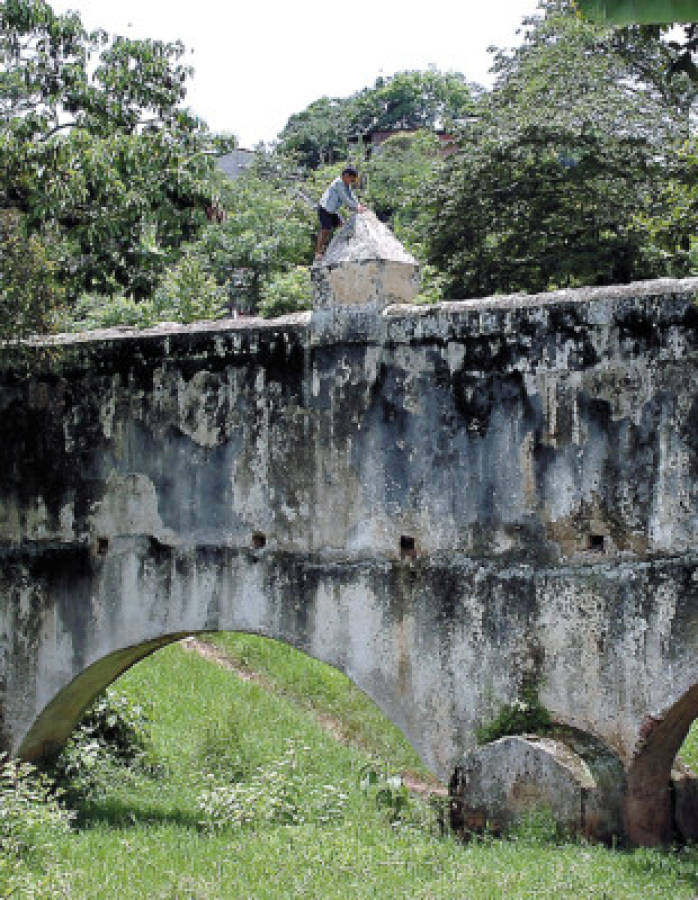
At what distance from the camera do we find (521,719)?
7145mm

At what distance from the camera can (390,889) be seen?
247 inches

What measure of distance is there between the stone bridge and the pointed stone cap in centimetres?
7

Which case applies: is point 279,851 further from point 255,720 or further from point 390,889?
point 255,720

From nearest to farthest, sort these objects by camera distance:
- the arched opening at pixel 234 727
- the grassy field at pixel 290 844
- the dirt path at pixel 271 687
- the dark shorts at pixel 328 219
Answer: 1. the grassy field at pixel 290 844
2. the dark shorts at pixel 328 219
3. the arched opening at pixel 234 727
4. the dirt path at pixel 271 687

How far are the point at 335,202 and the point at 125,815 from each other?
4.58m

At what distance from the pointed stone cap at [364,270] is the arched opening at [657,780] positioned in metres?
2.91

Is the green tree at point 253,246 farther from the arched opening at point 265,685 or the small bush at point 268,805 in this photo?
the small bush at point 268,805

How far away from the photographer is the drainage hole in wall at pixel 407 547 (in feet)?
24.8

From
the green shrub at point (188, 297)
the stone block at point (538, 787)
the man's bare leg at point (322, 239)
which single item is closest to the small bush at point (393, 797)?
the stone block at point (538, 787)

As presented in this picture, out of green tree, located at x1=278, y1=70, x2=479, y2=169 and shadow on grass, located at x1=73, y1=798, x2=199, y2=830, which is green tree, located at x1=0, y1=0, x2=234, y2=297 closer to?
shadow on grass, located at x1=73, y1=798, x2=199, y2=830

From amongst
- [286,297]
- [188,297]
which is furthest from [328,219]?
[188,297]

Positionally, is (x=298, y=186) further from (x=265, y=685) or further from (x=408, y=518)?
(x=408, y=518)

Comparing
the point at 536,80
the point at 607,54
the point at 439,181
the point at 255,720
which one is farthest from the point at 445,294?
the point at 255,720

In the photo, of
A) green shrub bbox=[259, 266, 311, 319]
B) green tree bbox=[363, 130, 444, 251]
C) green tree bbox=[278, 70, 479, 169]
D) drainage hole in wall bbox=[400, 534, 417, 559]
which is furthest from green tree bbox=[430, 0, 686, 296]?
green tree bbox=[278, 70, 479, 169]
